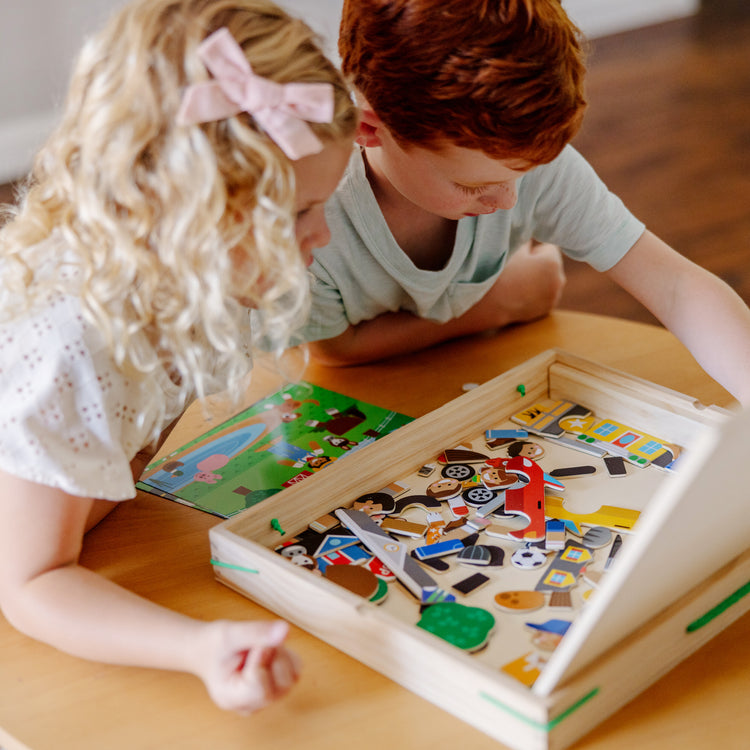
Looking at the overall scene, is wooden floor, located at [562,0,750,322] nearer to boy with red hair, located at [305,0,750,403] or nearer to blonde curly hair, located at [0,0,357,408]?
boy with red hair, located at [305,0,750,403]

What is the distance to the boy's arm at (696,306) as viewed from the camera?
92 centimetres

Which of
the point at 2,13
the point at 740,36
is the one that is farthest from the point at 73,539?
the point at 740,36

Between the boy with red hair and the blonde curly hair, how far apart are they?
118mm

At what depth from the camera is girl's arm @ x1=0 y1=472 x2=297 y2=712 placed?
59cm

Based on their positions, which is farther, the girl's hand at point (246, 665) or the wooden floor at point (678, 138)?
the wooden floor at point (678, 138)

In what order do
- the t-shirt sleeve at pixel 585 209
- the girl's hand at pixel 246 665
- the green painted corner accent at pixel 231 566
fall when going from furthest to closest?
the t-shirt sleeve at pixel 585 209, the green painted corner accent at pixel 231 566, the girl's hand at pixel 246 665

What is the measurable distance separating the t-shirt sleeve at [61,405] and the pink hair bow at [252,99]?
0.55 ft

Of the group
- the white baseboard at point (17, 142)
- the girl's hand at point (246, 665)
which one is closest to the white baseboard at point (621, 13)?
the white baseboard at point (17, 142)

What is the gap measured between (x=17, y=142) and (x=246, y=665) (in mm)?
2378

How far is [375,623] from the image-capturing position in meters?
0.61

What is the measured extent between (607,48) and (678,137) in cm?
88

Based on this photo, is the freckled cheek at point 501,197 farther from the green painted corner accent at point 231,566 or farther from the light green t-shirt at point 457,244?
the green painted corner accent at point 231,566

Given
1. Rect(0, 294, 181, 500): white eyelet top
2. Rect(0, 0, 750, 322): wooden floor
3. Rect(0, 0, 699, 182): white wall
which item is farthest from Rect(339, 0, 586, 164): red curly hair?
Rect(0, 0, 699, 182): white wall

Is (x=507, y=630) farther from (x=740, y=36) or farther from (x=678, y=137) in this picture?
(x=740, y=36)
